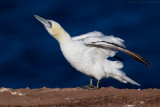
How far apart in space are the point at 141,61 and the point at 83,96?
5.24ft

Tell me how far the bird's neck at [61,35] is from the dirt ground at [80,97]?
48.7 inches

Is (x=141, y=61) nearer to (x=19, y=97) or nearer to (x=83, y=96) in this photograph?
(x=83, y=96)

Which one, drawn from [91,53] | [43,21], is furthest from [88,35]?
[43,21]

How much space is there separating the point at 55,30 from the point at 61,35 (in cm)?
20

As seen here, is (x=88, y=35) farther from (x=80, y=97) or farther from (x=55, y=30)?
(x=80, y=97)

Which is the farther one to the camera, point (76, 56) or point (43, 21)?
point (43, 21)

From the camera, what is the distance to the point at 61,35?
33.1 feet

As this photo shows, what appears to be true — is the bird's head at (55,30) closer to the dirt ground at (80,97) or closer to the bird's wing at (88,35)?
the bird's wing at (88,35)

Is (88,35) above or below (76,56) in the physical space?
above

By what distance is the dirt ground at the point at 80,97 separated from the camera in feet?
25.0

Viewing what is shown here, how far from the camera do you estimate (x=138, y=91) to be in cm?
896

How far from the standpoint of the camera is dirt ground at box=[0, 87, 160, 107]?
7.63 metres

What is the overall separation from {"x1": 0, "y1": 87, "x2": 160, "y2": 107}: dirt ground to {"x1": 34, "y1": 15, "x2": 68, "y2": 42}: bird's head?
1345 millimetres

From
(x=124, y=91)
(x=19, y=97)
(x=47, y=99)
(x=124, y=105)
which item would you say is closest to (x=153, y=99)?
(x=124, y=105)
